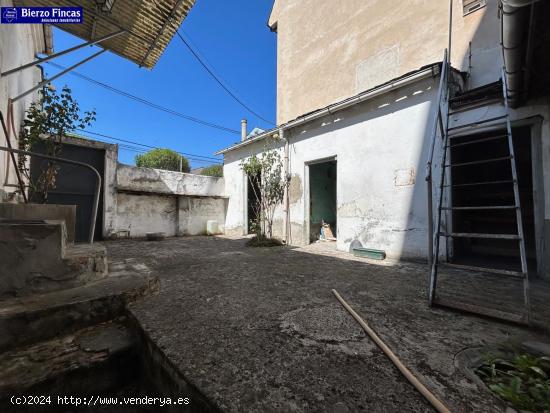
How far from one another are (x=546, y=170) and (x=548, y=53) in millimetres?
1655

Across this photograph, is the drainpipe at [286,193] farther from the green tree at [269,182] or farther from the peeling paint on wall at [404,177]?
the peeling paint on wall at [404,177]

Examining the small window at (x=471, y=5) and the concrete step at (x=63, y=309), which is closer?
the concrete step at (x=63, y=309)

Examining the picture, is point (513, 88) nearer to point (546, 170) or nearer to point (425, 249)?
point (546, 170)

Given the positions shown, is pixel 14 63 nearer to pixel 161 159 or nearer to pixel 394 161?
pixel 394 161

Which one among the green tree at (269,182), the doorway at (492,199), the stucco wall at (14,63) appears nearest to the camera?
the stucco wall at (14,63)

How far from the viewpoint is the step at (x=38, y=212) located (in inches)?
90.0

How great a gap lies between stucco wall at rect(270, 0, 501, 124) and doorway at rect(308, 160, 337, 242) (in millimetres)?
2687

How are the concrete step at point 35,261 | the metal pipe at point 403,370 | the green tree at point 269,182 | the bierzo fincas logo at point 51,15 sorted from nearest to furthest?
the metal pipe at point 403,370, the concrete step at point 35,261, the bierzo fincas logo at point 51,15, the green tree at point 269,182

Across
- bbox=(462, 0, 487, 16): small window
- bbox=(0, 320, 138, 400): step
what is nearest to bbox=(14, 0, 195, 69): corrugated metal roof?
bbox=(0, 320, 138, 400): step

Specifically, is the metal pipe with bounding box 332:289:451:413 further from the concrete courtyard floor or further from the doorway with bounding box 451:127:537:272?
the doorway with bounding box 451:127:537:272

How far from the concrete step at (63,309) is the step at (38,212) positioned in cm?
105

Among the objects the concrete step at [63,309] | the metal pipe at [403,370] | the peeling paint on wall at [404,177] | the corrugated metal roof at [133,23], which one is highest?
the corrugated metal roof at [133,23]

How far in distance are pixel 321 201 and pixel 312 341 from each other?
5.51 m

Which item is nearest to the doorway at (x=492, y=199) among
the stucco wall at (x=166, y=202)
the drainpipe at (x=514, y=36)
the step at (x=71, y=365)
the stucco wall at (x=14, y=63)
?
the drainpipe at (x=514, y=36)
